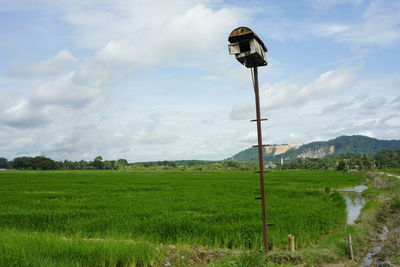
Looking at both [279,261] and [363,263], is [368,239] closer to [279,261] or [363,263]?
[363,263]

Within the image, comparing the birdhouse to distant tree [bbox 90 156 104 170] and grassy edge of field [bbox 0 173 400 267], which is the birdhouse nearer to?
grassy edge of field [bbox 0 173 400 267]

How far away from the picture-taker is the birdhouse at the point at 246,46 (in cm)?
526

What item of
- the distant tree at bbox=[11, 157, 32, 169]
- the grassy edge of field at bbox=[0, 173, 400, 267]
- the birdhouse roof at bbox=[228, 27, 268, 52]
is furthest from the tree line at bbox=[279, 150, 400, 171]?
the distant tree at bbox=[11, 157, 32, 169]

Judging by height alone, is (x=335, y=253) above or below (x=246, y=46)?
below

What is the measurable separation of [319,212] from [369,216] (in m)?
1.91

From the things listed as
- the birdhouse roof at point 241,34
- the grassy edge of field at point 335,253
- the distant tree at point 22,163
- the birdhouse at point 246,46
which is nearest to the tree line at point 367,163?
the grassy edge of field at point 335,253

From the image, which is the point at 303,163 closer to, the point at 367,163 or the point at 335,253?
the point at 367,163

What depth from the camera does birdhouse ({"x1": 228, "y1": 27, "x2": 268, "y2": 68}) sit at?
5262mm

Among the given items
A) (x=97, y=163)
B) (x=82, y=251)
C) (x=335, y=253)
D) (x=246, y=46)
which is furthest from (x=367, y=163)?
(x=97, y=163)

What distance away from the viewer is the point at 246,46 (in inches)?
212

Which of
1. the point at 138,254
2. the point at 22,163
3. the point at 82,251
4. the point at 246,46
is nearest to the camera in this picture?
the point at 246,46

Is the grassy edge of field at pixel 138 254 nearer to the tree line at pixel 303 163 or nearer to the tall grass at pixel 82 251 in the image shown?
the tall grass at pixel 82 251

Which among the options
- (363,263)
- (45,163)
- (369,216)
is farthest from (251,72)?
(45,163)

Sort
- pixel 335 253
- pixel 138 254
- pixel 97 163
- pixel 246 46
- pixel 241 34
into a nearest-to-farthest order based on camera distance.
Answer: pixel 241 34 → pixel 246 46 → pixel 138 254 → pixel 335 253 → pixel 97 163
